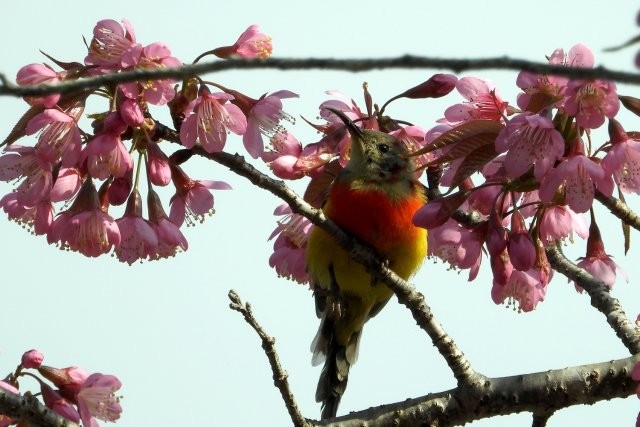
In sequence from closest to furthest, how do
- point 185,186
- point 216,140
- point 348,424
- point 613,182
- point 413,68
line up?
point 413,68 → point 613,182 → point 216,140 → point 348,424 → point 185,186

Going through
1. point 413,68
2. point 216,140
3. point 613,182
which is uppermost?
point 216,140

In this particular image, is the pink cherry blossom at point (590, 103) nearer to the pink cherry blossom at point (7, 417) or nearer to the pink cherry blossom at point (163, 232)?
the pink cherry blossom at point (163, 232)

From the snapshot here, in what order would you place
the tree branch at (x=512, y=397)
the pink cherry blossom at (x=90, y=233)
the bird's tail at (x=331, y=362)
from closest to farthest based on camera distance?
the pink cherry blossom at (x=90, y=233)
the tree branch at (x=512, y=397)
the bird's tail at (x=331, y=362)

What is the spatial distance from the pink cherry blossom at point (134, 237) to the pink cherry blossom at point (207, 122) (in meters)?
0.44

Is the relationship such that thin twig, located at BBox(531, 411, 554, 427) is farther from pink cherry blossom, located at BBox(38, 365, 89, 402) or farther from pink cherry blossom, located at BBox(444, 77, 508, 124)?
pink cherry blossom, located at BBox(38, 365, 89, 402)

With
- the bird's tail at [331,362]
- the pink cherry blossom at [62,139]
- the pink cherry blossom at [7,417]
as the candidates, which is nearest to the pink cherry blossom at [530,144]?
the pink cherry blossom at [62,139]

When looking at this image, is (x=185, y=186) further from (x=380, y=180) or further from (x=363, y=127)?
(x=380, y=180)

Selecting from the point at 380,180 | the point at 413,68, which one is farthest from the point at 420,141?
the point at 413,68

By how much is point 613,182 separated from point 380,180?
1.80m

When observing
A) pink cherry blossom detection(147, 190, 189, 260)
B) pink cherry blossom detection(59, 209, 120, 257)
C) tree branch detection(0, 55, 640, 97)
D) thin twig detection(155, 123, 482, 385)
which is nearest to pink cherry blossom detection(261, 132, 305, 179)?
thin twig detection(155, 123, 482, 385)

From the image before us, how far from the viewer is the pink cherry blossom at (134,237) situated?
356 cm

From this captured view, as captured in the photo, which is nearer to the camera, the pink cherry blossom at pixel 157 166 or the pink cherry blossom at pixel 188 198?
the pink cherry blossom at pixel 157 166

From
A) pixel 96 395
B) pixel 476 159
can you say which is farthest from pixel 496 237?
pixel 96 395

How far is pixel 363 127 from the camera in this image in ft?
13.5
